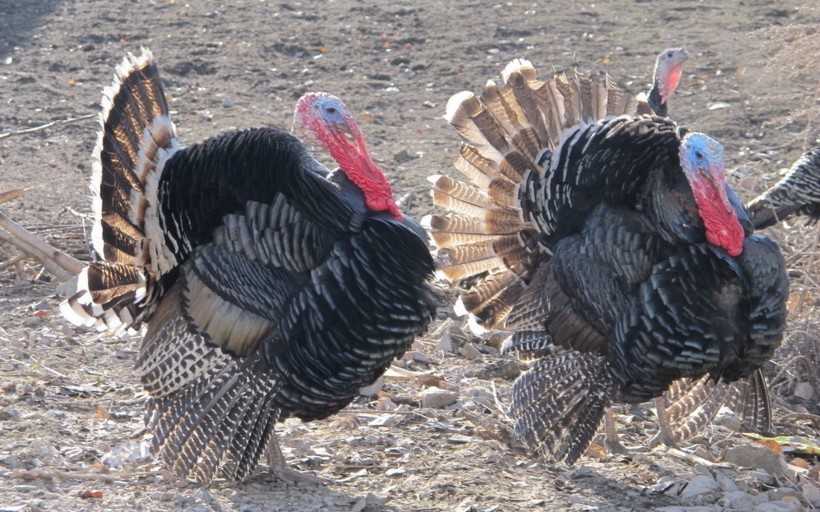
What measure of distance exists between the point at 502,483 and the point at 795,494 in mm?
1060

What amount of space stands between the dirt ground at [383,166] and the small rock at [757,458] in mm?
67

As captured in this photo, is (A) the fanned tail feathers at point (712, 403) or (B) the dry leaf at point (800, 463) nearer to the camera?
(B) the dry leaf at point (800, 463)

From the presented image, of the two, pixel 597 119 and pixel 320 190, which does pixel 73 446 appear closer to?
pixel 320 190

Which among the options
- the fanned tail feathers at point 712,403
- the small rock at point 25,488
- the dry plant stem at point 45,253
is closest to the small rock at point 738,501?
the fanned tail feathers at point 712,403

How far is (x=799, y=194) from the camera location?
692 centimetres

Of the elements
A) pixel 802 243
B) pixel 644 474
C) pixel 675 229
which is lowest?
pixel 644 474

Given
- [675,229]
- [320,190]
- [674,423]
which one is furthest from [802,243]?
[320,190]

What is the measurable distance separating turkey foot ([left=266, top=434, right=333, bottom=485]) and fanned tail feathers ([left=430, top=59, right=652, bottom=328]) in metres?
1.17

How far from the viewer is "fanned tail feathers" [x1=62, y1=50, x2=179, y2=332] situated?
14.1 feet

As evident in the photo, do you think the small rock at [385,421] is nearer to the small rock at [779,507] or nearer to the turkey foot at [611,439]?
the turkey foot at [611,439]

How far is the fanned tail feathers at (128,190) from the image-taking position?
4.30m

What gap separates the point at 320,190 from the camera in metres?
4.26

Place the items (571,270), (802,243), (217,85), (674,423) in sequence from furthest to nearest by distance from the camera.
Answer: (217,85) → (802,243) → (674,423) → (571,270)

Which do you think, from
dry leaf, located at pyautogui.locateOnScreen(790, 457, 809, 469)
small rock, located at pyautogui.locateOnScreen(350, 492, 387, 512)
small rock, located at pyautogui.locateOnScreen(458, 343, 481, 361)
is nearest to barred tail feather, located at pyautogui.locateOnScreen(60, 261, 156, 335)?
small rock, located at pyautogui.locateOnScreen(350, 492, 387, 512)
